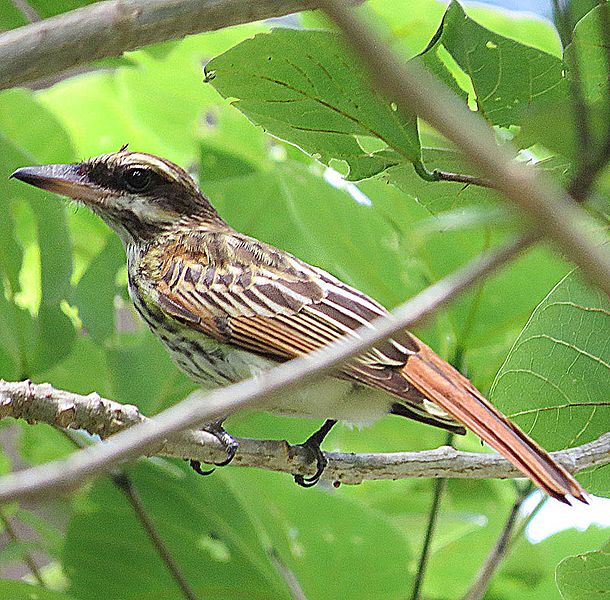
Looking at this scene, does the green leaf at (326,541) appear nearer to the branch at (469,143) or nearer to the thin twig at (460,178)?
the thin twig at (460,178)

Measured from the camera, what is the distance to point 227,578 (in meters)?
2.31

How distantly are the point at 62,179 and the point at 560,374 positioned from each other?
131 cm

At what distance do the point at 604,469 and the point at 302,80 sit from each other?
2.71 ft

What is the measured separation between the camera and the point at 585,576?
177cm

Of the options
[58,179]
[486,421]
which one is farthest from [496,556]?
[58,179]

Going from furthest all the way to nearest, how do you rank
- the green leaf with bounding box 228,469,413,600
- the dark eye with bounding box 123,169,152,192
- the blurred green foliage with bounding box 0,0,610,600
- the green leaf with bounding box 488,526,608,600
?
1. the dark eye with bounding box 123,169,152,192
2. the green leaf with bounding box 488,526,608,600
3. the green leaf with bounding box 228,469,413,600
4. the blurred green foliage with bounding box 0,0,610,600

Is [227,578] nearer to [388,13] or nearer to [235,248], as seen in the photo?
[235,248]

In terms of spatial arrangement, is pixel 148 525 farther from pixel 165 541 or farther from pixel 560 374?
pixel 560 374

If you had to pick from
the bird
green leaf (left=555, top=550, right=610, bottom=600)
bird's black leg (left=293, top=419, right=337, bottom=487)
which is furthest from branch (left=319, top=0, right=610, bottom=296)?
bird's black leg (left=293, top=419, right=337, bottom=487)

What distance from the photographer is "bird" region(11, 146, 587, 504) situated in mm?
1997

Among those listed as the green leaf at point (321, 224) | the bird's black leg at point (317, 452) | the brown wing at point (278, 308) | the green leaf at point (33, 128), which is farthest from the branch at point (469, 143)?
the green leaf at point (33, 128)

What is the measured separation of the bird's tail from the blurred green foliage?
0.06 metres

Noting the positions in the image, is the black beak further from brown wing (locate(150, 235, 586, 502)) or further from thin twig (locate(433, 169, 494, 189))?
thin twig (locate(433, 169, 494, 189))

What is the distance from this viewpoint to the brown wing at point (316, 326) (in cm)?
175
